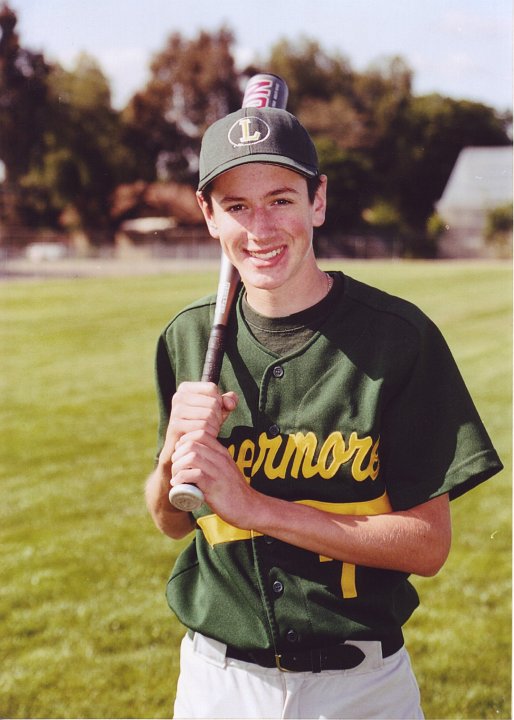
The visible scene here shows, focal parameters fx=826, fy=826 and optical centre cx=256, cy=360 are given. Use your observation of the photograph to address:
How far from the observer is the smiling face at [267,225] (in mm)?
1768

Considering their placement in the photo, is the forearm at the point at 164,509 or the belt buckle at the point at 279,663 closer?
the belt buckle at the point at 279,663

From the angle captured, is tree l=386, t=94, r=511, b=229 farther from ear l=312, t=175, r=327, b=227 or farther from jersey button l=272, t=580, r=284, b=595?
jersey button l=272, t=580, r=284, b=595

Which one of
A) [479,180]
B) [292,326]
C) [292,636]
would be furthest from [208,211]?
[479,180]

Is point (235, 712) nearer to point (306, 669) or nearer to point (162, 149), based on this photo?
point (306, 669)

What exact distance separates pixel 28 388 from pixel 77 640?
23.8 ft

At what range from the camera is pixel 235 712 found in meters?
1.93

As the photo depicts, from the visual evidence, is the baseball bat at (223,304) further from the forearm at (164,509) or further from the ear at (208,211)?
the forearm at (164,509)

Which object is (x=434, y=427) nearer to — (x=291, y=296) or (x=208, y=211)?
(x=291, y=296)

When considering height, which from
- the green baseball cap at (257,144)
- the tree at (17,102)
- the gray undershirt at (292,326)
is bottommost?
the gray undershirt at (292,326)

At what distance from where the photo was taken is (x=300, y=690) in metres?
1.89

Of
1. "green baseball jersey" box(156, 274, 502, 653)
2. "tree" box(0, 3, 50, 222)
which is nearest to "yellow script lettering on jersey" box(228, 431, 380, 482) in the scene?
"green baseball jersey" box(156, 274, 502, 653)

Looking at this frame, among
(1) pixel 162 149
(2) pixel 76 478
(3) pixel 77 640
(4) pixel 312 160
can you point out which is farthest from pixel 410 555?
(1) pixel 162 149

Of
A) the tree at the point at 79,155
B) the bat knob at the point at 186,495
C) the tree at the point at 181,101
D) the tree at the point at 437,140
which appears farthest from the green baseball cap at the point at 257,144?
the tree at the point at 79,155

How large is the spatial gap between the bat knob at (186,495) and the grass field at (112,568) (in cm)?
216
